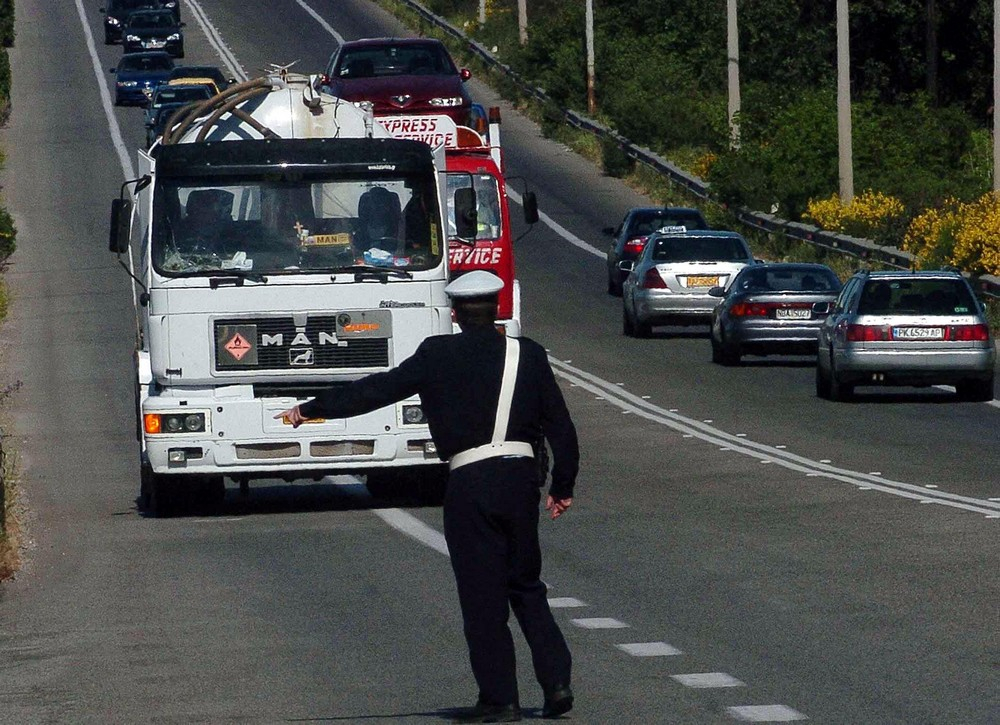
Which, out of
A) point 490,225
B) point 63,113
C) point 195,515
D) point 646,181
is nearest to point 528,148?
point 646,181

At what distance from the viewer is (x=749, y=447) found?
22.5 metres

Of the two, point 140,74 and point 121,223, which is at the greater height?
point 121,223

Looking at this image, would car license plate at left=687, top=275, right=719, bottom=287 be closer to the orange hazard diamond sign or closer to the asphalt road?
the asphalt road

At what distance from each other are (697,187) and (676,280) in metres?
20.8

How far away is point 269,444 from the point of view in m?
17.7

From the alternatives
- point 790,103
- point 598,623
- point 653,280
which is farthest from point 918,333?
point 790,103

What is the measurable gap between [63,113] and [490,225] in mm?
47365

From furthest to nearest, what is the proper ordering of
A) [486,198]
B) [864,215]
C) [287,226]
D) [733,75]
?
[733,75], [864,215], [486,198], [287,226]

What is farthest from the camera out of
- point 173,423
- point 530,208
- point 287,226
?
point 530,208

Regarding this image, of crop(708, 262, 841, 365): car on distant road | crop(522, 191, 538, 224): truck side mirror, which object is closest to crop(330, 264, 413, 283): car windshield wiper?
crop(522, 191, 538, 224): truck side mirror

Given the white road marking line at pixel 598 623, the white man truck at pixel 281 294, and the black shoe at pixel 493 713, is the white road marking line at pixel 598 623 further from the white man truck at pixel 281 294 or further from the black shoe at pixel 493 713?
the white man truck at pixel 281 294

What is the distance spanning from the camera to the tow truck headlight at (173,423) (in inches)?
695

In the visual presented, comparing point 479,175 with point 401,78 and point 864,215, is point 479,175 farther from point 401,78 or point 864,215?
point 864,215

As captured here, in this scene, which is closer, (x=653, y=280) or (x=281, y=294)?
(x=281, y=294)
